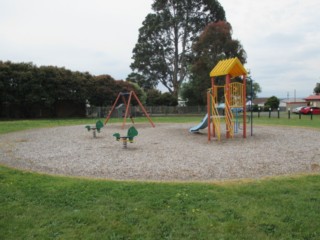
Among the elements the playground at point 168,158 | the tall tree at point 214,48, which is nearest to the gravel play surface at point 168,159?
the playground at point 168,158

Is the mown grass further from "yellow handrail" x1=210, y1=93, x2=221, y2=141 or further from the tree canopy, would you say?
the tree canopy

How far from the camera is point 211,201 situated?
14.8ft

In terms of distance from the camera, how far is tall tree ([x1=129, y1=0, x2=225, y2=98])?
1884 inches

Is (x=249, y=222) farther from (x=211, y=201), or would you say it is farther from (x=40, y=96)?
(x=40, y=96)

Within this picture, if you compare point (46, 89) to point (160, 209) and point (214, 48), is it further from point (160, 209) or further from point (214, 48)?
point (160, 209)

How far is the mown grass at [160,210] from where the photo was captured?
361 cm

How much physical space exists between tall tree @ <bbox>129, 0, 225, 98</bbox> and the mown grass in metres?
45.3

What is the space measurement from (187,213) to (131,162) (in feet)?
12.3

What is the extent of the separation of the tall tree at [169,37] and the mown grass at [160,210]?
4531 centimetres

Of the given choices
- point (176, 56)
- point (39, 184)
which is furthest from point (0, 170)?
point (176, 56)

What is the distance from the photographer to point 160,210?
13.9 feet

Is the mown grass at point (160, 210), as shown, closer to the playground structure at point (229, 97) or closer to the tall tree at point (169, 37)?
the playground structure at point (229, 97)

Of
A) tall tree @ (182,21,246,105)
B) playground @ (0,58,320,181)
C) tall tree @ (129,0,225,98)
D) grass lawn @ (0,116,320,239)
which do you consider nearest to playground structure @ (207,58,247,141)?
playground @ (0,58,320,181)

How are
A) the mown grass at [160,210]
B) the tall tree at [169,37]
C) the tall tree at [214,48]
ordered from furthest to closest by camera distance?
the tall tree at [169,37] < the tall tree at [214,48] < the mown grass at [160,210]
